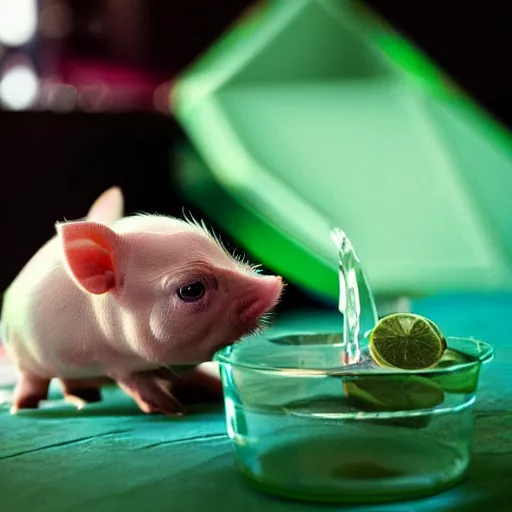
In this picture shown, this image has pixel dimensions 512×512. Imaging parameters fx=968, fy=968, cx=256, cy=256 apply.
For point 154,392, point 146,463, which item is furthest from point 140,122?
point 146,463

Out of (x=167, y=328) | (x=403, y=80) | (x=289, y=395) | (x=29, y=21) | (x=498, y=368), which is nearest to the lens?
(x=289, y=395)

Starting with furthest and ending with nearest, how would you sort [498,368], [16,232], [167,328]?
[16,232] → [498,368] → [167,328]

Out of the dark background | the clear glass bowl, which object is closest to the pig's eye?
the clear glass bowl

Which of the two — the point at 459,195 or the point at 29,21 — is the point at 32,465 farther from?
the point at 29,21

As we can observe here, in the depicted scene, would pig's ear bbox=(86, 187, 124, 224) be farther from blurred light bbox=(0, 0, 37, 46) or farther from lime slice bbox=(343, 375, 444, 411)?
blurred light bbox=(0, 0, 37, 46)

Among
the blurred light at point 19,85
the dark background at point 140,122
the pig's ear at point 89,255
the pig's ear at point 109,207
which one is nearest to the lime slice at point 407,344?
the pig's ear at point 89,255

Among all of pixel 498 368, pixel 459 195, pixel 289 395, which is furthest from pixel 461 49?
pixel 289 395

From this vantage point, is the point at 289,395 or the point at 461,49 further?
the point at 461,49
